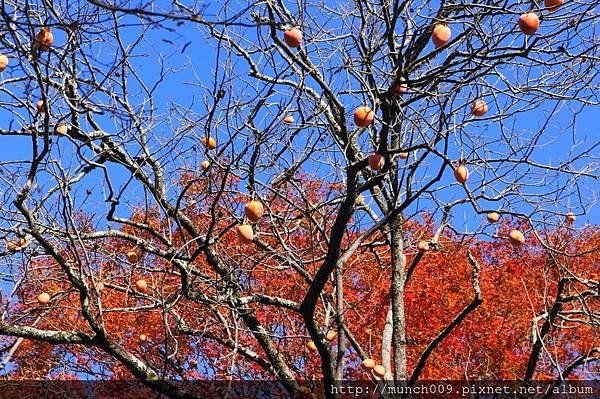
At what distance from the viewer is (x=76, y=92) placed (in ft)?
13.9

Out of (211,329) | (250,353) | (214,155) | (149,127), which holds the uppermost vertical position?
(149,127)

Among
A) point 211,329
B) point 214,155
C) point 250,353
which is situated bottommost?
point 250,353

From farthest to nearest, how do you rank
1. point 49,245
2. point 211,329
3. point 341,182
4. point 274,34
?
point 211,329, point 341,182, point 49,245, point 274,34

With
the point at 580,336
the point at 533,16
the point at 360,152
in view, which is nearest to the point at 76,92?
the point at 360,152

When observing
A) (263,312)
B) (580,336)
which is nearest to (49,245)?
(263,312)

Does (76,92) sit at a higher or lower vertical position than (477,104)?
higher

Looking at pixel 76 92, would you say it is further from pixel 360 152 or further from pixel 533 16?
pixel 533 16

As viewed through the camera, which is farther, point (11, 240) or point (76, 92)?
point (11, 240)

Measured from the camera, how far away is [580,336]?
8.78 m

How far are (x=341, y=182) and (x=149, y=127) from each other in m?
1.47

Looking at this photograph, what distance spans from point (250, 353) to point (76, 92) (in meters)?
2.29

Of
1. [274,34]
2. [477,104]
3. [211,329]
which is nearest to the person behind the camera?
[274,34]

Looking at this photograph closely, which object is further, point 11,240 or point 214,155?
point 11,240

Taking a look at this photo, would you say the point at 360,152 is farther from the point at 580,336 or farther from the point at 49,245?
the point at 580,336
